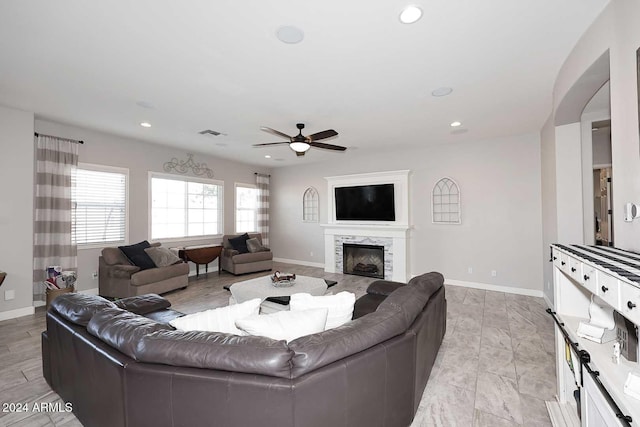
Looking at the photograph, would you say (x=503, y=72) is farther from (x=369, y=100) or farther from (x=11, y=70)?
(x=11, y=70)

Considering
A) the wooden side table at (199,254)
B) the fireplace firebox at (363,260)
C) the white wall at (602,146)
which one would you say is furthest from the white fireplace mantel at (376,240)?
the white wall at (602,146)

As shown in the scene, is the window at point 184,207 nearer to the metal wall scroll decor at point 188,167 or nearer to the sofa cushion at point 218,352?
the metal wall scroll decor at point 188,167

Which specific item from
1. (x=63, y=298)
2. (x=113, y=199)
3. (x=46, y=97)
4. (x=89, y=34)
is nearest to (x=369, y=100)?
(x=89, y=34)

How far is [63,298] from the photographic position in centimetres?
196

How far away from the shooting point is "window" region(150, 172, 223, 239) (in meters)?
5.59

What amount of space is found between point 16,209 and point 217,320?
402 centimetres

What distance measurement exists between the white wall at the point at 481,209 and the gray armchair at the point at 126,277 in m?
4.41

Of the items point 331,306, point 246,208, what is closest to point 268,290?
point 331,306

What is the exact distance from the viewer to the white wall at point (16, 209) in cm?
359

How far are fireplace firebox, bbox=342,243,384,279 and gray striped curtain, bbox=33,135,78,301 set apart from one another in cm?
482

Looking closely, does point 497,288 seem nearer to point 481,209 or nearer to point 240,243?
point 481,209

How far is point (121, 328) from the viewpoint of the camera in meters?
1.41

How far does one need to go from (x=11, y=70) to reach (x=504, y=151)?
255 inches

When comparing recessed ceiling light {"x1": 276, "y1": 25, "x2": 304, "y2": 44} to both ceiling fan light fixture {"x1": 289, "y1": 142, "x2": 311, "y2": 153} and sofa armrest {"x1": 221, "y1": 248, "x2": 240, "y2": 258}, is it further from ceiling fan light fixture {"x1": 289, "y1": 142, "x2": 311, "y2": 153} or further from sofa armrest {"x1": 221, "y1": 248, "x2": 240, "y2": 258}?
sofa armrest {"x1": 221, "y1": 248, "x2": 240, "y2": 258}
